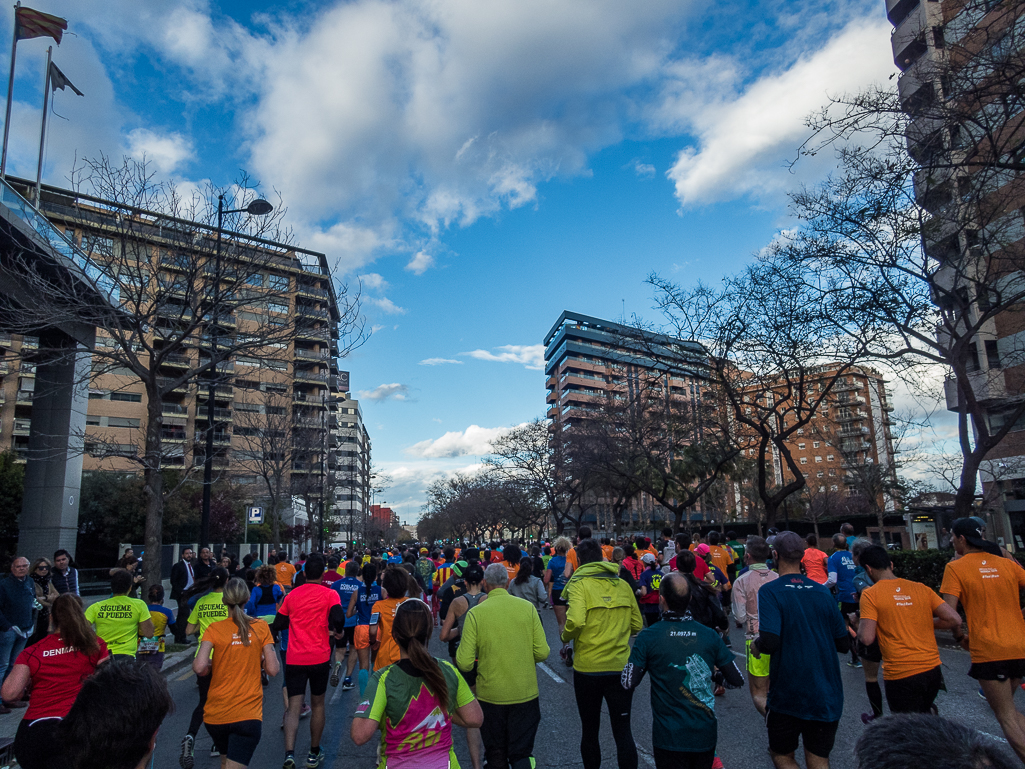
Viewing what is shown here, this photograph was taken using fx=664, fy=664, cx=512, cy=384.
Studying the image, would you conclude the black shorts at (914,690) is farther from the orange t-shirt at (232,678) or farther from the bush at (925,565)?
the bush at (925,565)

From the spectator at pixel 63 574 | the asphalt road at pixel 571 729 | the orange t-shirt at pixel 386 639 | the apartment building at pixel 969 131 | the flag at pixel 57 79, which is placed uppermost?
the flag at pixel 57 79

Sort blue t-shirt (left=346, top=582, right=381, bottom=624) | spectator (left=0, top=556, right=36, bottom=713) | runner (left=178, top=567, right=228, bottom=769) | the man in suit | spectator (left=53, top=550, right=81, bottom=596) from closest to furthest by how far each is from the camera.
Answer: runner (left=178, top=567, right=228, bottom=769) < spectator (left=0, top=556, right=36, bottom=713) < blue t-shirt (left=346, top=582, right=381, bottom=624) < spectator (left=53, top=550, right=81, bottom=596) < the man in suit

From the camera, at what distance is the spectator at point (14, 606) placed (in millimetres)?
8406

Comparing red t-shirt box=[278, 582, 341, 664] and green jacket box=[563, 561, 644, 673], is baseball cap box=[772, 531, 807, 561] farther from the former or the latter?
red t-shirt box=[278, 582, 341, 664]

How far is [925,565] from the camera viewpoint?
43.7ft

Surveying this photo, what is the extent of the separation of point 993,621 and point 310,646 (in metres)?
5.91

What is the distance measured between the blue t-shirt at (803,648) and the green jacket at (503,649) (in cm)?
151

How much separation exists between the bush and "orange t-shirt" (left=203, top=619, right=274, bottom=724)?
42.2 ft

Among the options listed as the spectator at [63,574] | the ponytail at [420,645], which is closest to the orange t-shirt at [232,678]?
the ponytail at [420,645]

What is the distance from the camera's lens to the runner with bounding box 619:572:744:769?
155 inches

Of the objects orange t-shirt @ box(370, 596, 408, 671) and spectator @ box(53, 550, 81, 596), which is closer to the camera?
orange t-shirt @ box(370, 596, 408, 671)

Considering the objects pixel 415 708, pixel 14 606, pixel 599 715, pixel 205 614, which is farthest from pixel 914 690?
pixel 14 606

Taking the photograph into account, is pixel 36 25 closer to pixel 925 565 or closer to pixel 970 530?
pixel 970 530

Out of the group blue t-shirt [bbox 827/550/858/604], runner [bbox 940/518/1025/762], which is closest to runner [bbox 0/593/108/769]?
runner [bbox 940/518/1025/762]
